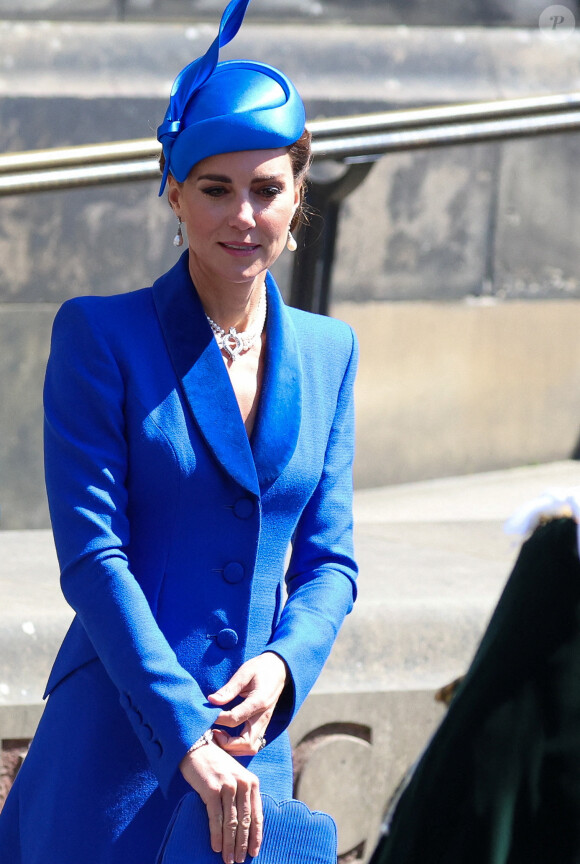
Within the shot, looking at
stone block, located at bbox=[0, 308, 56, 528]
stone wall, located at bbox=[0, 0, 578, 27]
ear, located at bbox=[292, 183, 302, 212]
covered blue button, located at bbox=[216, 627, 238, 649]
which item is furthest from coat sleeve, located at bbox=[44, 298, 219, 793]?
stone wall, located at bbox=[0, 0, 578, 27]

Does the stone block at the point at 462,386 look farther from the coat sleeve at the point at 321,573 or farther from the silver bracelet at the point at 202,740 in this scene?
the silver bracelet at the point at 202,740

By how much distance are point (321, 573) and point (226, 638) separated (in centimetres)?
19

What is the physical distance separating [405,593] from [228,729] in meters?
1.74

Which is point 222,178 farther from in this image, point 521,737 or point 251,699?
point 521,737

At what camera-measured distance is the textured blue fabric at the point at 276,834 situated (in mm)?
1868

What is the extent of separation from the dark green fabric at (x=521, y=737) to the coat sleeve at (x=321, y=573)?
0.30 m

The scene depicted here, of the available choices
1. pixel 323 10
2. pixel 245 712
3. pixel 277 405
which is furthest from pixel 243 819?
pixel 323 10

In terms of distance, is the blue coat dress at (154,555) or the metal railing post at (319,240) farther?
the metal railing post at (319,240)

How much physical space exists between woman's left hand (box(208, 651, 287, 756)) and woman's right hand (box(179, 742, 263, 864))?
0.03 metres

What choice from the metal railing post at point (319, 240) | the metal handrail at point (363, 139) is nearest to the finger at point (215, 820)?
the metal handrail at point (363, 139)

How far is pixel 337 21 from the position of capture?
19.8 feet

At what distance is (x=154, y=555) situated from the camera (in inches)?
79.4

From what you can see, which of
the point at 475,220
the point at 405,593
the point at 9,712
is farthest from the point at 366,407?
the point at 9,712

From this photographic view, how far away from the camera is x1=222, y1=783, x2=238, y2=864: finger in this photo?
1.86m
